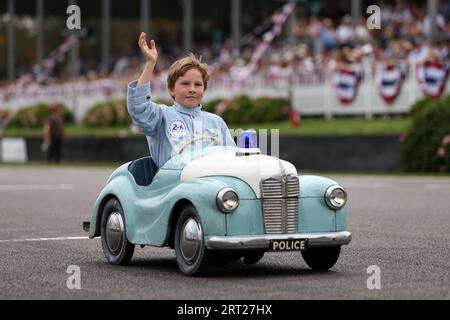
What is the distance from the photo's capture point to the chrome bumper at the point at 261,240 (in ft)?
26.2

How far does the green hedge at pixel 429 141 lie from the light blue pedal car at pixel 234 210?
601 inches

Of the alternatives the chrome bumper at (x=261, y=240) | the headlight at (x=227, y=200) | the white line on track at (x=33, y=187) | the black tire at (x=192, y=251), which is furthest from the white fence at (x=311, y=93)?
the headlight at (x=227, y=200)

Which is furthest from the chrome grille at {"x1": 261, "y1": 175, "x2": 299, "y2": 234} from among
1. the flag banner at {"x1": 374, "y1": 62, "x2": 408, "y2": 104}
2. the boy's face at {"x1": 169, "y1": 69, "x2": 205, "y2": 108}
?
the flag banner at {"x1": 374, "y1": 62, "x2": 408, "y2": 104}

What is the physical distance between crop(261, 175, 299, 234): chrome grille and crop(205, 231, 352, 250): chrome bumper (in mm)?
76

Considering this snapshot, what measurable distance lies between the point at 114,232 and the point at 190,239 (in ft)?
3.83

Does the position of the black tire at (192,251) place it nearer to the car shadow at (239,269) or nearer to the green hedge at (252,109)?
the car shadow at (239,269)

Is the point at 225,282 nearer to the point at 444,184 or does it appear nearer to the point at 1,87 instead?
the point at 444,184

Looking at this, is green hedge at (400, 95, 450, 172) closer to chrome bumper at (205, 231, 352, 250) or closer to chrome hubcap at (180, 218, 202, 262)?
chrome bumper at (205, 231, 352, 250)

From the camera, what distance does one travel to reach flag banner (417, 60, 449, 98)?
2616 centimetres

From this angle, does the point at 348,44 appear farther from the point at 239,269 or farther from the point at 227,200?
the point at 227,200

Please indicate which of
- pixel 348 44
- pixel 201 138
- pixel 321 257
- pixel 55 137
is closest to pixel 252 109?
pixel 348 44

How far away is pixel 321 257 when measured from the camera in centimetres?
866

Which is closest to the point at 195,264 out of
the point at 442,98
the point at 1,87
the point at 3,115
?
the point at 442,98

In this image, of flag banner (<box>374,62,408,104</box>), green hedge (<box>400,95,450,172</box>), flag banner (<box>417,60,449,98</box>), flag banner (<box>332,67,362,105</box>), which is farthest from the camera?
flag banner (<box>332,67,362,105</box>)
